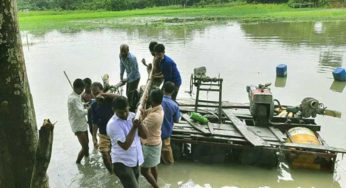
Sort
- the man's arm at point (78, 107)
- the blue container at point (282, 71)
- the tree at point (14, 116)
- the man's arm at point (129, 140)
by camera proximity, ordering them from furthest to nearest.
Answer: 1. the blue container at point (282, 71)
2. the man's arm at point (78, 107)
3. the man's arm at point (129, 140)
4. the tree at point (14, 116)

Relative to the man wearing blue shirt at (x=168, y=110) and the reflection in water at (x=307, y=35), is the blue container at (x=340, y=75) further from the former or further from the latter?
the reflection in water at (x=307, y=35)

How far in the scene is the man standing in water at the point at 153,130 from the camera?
14.9 ft

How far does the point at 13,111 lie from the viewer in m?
3.40

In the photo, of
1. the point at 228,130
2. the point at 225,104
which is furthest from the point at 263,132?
the point at 225,104

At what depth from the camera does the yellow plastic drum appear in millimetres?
6074

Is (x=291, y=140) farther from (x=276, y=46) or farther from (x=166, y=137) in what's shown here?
(x=276, y=46)

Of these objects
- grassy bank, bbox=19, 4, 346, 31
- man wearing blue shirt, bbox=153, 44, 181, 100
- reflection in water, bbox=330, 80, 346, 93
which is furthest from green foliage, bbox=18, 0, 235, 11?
man wearing blue shirt, bbox=153, 44, 181, 100

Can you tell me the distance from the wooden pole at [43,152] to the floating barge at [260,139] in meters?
3.19

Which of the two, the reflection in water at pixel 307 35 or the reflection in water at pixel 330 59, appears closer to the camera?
the reflection in water at pixel 330 59

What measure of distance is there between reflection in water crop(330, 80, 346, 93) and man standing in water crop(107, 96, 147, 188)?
9095 mm

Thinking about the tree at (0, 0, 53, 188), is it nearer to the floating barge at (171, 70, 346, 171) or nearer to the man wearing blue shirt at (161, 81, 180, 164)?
the man wearing blue shirt at (161, 81, 180, 164)

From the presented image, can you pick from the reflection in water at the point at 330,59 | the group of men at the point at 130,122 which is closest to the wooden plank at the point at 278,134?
the group of men at the point at 130,122

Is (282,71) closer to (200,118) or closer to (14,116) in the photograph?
(200,118)

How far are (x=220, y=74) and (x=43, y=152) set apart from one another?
11.0m
